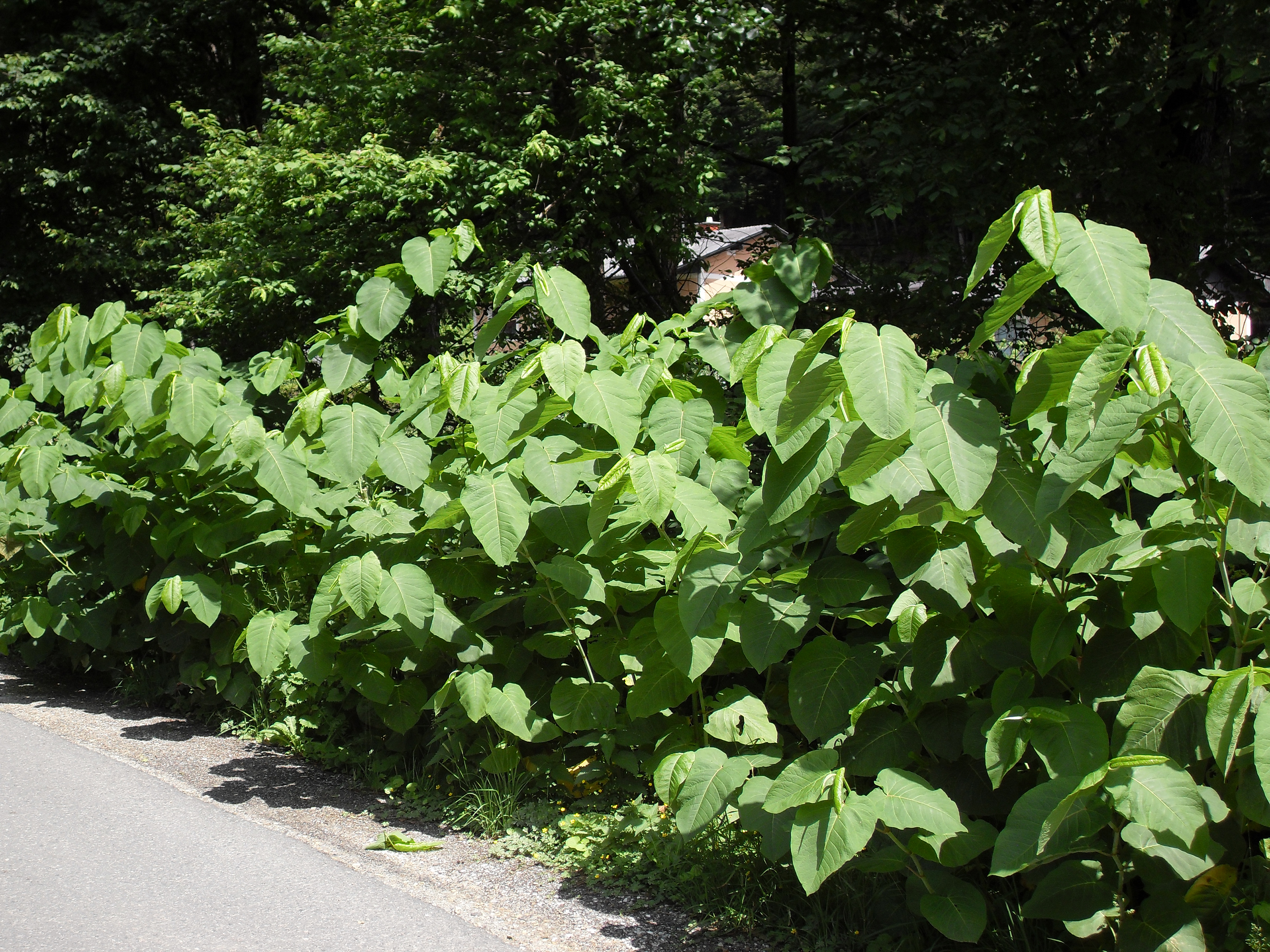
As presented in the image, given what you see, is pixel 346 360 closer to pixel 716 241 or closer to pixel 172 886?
pixel 172 886

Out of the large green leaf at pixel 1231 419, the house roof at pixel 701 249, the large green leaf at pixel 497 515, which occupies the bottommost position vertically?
the large green leaf at pixel 497 515

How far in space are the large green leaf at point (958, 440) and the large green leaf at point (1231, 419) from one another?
1.19 feet

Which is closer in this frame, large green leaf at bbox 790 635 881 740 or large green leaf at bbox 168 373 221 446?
large green leaf at bbox 790 635 881 740

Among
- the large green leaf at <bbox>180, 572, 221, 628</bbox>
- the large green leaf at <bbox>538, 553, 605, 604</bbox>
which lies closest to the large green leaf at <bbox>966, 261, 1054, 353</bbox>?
the large green leaf at <bbox>538, 553, 605, 604</bbox>

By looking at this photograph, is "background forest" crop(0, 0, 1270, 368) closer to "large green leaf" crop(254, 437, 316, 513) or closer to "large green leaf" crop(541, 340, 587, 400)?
"large green leaf" crop(541, 340, 587, 400)

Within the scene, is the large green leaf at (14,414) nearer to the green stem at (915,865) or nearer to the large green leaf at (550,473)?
the large green leaf at (550,473)

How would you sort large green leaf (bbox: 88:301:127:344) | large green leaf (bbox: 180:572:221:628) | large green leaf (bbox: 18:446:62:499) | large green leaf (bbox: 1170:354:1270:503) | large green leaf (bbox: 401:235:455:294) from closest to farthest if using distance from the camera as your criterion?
large green leaf (bbox: 1170:354:1270:503), large green leaf (bbox: 401:235:455:294), large green leaf (bbox: 180:572:221:628), large green leaf (bbox: 18:446:62:499), large green leaf (bbox: 88:301:127:344)

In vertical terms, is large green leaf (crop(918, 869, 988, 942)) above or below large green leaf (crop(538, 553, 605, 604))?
below

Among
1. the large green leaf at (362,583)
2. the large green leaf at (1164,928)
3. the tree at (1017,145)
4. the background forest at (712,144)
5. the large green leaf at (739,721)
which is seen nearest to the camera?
the large green leaf at (1164,928)

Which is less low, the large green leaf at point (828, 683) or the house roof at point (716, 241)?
the house roof at point (716, 241)

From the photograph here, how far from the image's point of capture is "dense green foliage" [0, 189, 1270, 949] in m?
2.01

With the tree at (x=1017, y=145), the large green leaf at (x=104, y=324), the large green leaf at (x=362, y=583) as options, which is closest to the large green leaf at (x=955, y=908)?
the large green leaf at (x=362, y=583)

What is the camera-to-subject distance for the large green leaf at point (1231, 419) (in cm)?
176

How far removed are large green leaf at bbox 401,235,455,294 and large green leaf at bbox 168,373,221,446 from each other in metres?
1.02
